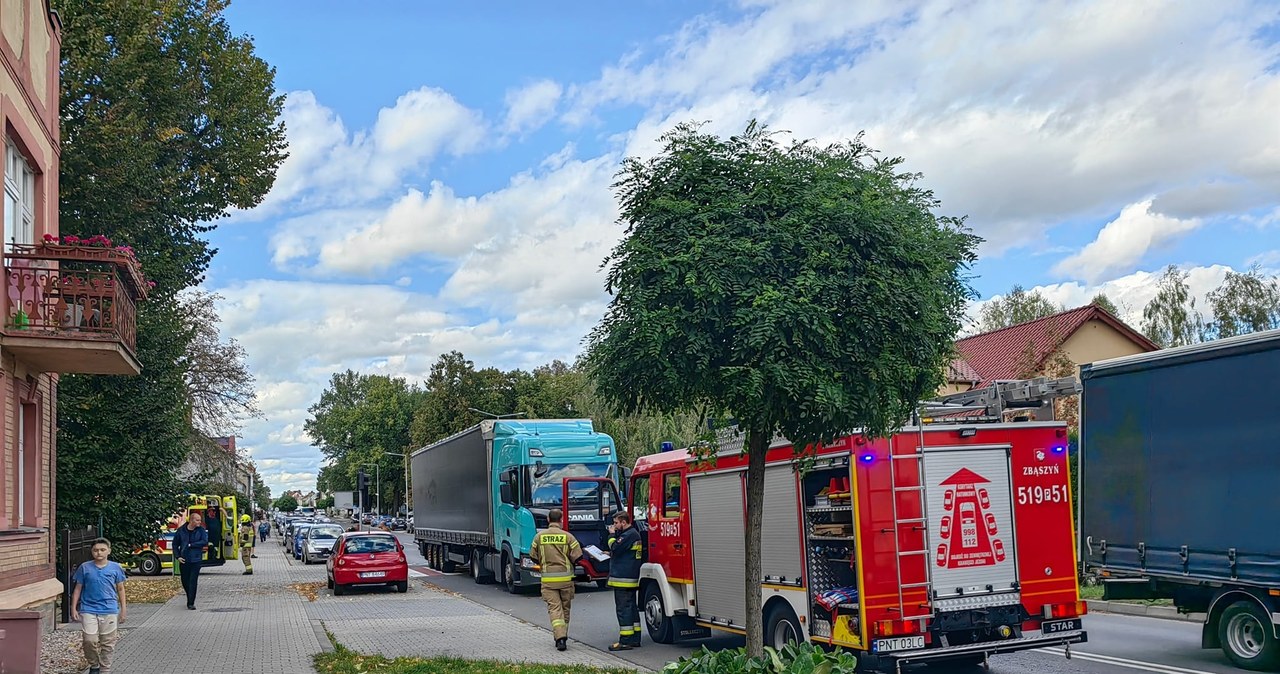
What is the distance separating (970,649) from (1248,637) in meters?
3.10

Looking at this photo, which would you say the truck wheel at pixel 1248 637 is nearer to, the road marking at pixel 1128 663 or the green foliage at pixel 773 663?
the road marking at pixel 1128 663

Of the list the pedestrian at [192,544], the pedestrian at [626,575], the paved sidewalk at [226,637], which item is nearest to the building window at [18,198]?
the paved sidewalk at [226,637]

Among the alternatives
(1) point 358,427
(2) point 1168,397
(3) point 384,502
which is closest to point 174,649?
(2) point 1168,397

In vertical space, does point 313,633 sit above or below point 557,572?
below

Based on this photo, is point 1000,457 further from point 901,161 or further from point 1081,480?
point 901,161

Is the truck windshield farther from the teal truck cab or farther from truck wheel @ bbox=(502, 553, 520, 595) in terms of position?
truck wheel @ bbox=(502, 553, 520, 595)

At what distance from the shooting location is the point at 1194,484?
11695mm

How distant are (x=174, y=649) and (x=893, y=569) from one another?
10096mm

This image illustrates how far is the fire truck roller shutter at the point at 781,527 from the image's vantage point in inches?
448

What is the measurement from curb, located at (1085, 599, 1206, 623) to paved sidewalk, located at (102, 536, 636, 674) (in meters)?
8.41

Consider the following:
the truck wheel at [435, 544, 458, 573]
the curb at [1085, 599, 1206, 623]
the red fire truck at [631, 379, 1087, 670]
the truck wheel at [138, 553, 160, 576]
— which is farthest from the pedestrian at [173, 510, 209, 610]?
the curb at [1085, 599, 1206, 623]

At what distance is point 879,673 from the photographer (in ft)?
36.1

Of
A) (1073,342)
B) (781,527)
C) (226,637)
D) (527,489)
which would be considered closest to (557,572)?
(781,527)

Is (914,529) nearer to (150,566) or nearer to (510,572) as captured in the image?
(510,572)
